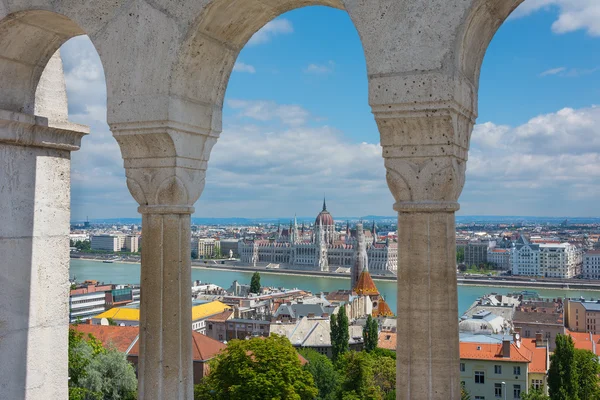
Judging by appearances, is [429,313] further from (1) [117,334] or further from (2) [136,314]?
(2) [136,314]

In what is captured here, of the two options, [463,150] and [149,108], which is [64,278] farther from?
[463,150]

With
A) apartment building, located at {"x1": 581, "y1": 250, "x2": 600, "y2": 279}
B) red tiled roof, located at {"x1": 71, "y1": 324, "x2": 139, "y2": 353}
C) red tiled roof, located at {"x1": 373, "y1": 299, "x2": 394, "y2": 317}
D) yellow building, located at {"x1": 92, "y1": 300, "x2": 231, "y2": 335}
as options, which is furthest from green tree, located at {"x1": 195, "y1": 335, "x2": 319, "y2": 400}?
apartment building, located at {"x1": 581, "y1": 250, "x2": 600, "y2": 279}

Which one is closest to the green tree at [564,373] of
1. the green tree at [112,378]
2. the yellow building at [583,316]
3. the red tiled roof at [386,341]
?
the red tiled roof at [386,341]

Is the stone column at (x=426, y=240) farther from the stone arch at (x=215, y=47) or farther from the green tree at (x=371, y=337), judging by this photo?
the green tree at (x=371, y=337)

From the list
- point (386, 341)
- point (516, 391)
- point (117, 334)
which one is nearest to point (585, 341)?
point (516, 391)

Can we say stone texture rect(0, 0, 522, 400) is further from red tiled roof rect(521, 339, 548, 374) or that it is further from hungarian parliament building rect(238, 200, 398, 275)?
hungarian parliament building rect(238, 200, 398, 275)

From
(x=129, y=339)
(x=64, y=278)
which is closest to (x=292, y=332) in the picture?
(x=129, y=339)
